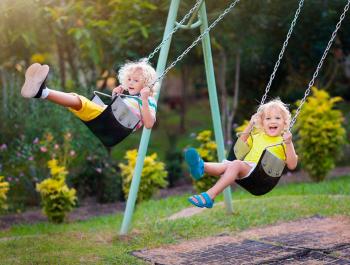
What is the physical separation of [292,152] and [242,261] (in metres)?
1.12

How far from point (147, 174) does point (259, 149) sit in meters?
3.72

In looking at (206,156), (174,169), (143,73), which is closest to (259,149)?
(143,73)

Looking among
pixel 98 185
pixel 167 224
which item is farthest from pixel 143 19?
pixel 167 224

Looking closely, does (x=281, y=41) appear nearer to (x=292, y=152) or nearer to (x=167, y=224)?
(x=167, y=224)

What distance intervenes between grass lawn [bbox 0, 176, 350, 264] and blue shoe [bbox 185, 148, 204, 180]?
126 centimetres

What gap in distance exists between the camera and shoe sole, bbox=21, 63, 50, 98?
4.36 meters

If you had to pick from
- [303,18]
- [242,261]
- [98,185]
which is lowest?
[242,261]

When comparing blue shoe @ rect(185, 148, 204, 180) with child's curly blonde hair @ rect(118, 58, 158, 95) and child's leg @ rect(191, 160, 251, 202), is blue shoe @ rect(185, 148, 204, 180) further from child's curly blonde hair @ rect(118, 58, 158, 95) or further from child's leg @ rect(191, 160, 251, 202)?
child's curly blonde hair @ rect(118, 58, 158, 95)

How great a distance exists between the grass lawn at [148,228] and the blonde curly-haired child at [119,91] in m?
1.35

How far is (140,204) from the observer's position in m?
8.35

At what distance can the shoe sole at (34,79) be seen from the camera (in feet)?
14.3

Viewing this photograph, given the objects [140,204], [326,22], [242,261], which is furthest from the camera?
[326,22]

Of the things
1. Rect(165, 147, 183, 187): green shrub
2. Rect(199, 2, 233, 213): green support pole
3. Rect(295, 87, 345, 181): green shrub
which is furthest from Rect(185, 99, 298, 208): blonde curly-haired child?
Rect(165, 147, 183, 187): green shrub

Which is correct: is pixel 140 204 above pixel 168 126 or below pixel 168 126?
below
